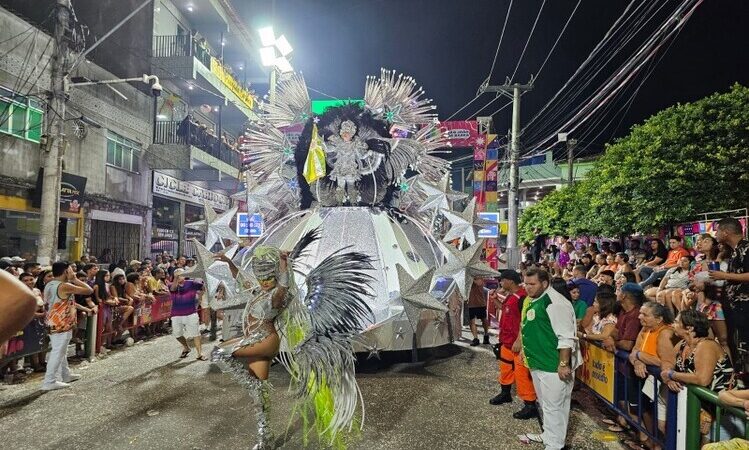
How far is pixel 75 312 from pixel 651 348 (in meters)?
6.75

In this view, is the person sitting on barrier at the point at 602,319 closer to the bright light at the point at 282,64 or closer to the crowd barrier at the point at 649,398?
the crowd barrier at the point at 649,398

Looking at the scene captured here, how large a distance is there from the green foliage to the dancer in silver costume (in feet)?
38.2

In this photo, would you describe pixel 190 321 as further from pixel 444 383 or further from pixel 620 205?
pixel 620 205

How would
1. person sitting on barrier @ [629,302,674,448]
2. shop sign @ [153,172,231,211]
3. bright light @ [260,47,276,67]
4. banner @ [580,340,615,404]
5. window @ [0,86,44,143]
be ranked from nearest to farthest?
person sitting on barrier @ [629,302,674,448], banner @ [580,340,615,404], window @ [0,86,44,143], shop sign @ [153,172,231,211], bright light @ [260,47,276,67]

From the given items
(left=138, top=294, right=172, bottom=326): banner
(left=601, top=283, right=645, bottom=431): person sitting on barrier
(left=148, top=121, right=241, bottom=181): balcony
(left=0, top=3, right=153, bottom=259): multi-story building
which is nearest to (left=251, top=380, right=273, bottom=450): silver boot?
(left=601, top=283, right=645, bottom=431): person sitting on barrier

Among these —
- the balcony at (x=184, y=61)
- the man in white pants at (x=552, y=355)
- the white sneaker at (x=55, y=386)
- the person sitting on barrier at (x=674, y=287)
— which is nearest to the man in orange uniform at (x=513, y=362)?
the man in white pants at (x=552, y=355)

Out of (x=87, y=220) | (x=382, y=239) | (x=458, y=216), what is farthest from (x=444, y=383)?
(x=87, y=220)

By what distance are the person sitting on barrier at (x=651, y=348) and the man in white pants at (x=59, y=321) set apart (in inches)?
254

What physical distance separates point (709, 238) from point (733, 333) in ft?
6.67

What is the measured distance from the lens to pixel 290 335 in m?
3.84

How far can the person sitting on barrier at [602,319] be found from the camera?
495 cm

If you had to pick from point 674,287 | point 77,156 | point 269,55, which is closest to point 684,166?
point 674,287

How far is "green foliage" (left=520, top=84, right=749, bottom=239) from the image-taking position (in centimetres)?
1159

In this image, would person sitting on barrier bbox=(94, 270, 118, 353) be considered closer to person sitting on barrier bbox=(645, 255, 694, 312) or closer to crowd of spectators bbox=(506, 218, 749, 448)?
crowd of spectators bbox=(506, 218, 749, 448)
